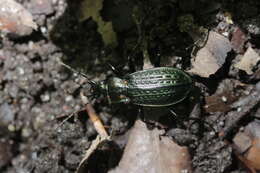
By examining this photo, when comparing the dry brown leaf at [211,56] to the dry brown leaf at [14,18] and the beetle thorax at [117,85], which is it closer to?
the beetle thorax at [117,85]

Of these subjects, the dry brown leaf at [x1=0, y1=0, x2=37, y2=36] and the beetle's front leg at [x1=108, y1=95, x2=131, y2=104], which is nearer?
the beetle's front leg at [x1=108, y1=95, x2=131, y2=104]

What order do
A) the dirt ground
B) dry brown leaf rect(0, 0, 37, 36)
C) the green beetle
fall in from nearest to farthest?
1. the green beetle
2. the dirt ground
3. dry brown leaf rect(0, 0, 37, 36)

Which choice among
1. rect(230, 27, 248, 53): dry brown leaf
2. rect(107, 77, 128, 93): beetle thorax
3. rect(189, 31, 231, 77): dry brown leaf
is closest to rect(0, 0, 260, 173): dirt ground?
rect(230, 27, 248, 53): dry brown leaf

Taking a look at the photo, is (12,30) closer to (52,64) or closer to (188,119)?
(52,64)

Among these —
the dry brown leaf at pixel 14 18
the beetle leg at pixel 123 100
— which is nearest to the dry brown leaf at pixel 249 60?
the beetle leg at pixel 123 100

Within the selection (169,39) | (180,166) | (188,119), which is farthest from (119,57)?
(180,166)

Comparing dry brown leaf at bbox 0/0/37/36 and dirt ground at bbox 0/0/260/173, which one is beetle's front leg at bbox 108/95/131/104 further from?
dry brown leaf at bbox 0/0/37/36

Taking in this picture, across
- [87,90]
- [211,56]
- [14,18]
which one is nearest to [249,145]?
[211,56]

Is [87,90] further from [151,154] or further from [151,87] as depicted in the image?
[151,154]
